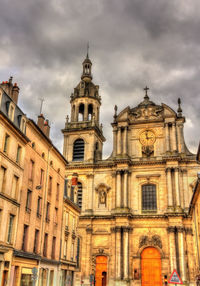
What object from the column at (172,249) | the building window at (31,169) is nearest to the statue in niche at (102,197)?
the column at (172,249)

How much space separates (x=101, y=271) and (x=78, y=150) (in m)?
16.9

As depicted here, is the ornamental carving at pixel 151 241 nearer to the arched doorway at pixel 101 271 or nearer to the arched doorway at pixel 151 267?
the arched doorway at pixel 151 267

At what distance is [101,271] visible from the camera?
136 feet

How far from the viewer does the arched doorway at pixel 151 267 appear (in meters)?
39.6

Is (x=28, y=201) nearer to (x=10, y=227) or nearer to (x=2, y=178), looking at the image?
(x=10, y=227)

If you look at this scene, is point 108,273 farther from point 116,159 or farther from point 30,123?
point 30,123

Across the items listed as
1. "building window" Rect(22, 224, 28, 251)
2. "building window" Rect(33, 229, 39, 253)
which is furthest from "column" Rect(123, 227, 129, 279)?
"building window" Rect(22, 224, 28, 251)

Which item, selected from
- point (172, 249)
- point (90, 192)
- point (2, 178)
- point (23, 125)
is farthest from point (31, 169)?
point (172, 249)

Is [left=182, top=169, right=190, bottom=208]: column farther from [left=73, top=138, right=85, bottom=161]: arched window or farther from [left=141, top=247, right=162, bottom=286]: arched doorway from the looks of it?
[left=73, top=138, right=85, bottom=161]: arched window

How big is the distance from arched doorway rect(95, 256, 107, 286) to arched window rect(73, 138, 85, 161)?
14040 millimetres

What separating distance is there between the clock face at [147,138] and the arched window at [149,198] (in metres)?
6.06

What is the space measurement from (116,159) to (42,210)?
20181 millimetres

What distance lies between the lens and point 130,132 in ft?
156

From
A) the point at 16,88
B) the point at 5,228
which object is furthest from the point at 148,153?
the point at 5,228
